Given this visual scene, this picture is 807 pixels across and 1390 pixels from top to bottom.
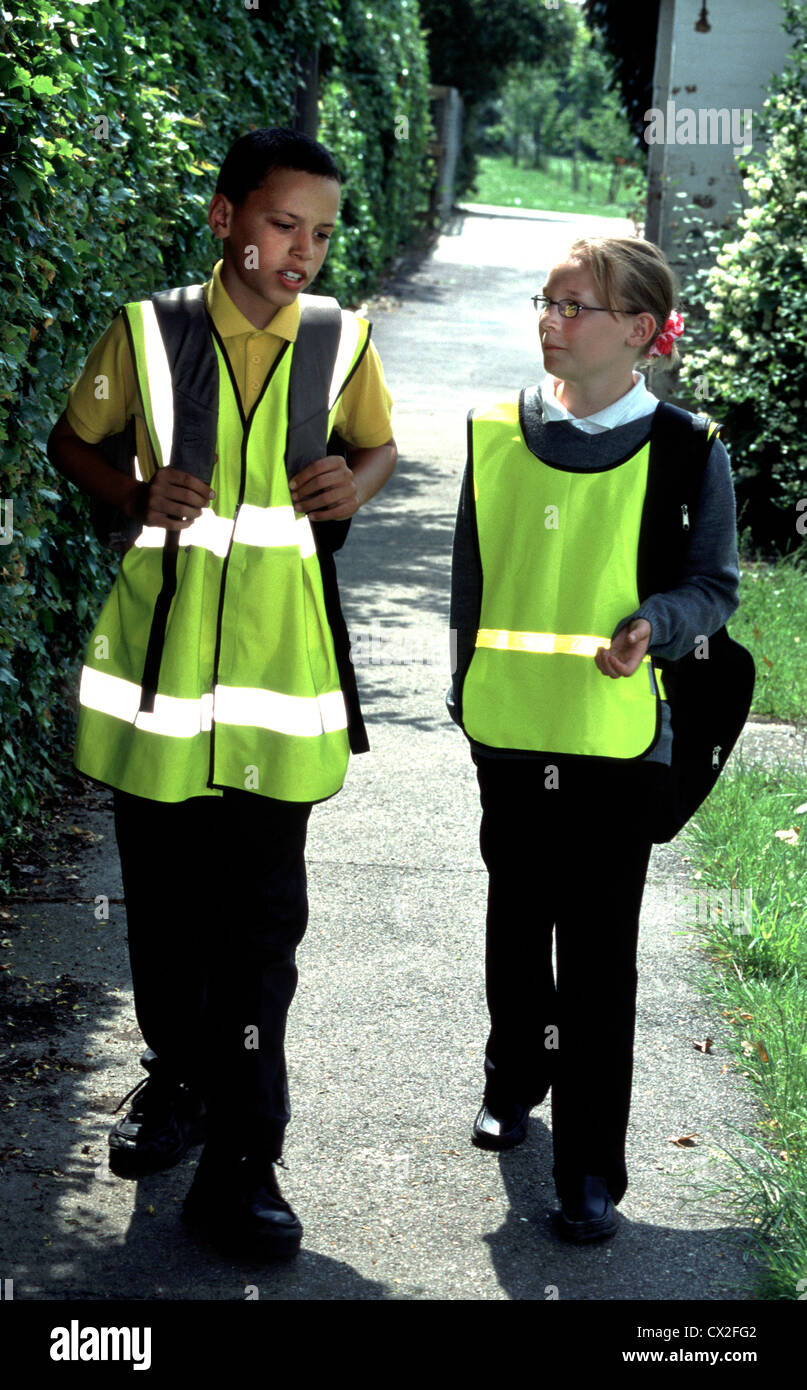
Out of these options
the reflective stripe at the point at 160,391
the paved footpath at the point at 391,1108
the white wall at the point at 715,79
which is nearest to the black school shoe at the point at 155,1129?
the paved footpath at the point at 391,1108

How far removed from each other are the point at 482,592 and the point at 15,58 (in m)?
2.06

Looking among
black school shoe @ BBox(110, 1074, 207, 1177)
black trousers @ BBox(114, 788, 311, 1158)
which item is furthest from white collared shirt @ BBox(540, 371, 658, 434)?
black school shoe @ BBox(110, 1074, 207, 1177)

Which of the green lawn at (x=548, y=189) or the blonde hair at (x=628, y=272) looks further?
the green lawn at (x=548, y=189)

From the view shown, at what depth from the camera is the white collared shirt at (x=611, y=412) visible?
11.1 ft

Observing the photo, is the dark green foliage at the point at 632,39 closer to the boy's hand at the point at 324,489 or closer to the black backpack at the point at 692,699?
the black backpack at the point at 692,699

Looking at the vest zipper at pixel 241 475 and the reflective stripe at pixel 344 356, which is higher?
the reflective stripe at pixel 344 356

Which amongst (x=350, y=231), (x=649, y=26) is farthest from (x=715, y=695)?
(x=350, y=231)

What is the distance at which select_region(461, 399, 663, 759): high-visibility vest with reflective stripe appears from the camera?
3.34 m

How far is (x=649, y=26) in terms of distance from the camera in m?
15.9

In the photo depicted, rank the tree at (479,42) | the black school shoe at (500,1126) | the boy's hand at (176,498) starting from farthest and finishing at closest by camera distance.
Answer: the tree at (479,42) < the black school shoe at (500,1126) < the boy's hand at (176,498)

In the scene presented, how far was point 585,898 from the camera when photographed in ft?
11.2

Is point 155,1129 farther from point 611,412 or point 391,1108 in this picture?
point 611,412

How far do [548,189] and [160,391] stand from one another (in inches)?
2598
